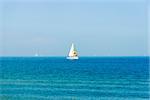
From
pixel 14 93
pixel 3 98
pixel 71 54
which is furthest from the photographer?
pixel 71 54

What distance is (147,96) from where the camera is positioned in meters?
37.8

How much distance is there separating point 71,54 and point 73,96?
71428 mm

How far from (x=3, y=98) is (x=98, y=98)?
24.2 feet

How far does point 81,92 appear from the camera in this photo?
41.1 meters

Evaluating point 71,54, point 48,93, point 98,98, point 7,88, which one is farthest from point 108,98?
point 71,54

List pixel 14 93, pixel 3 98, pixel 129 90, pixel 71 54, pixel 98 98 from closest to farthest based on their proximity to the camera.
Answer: pixel 3 98
pixel 98 98
pixel 14 93
pixel 129 90
pixel 71 54

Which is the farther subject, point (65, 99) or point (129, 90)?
point (129, 90)

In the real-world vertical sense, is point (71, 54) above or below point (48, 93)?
above

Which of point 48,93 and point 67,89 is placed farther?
point 67,89

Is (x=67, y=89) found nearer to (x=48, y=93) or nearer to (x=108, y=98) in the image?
(x=48, y=93)

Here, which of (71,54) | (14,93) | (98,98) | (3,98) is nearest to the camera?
(3,98)

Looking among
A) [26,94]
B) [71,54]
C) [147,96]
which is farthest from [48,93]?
[71,54]

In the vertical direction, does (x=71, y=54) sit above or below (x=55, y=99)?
above

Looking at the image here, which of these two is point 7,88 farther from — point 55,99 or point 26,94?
point 55,99
